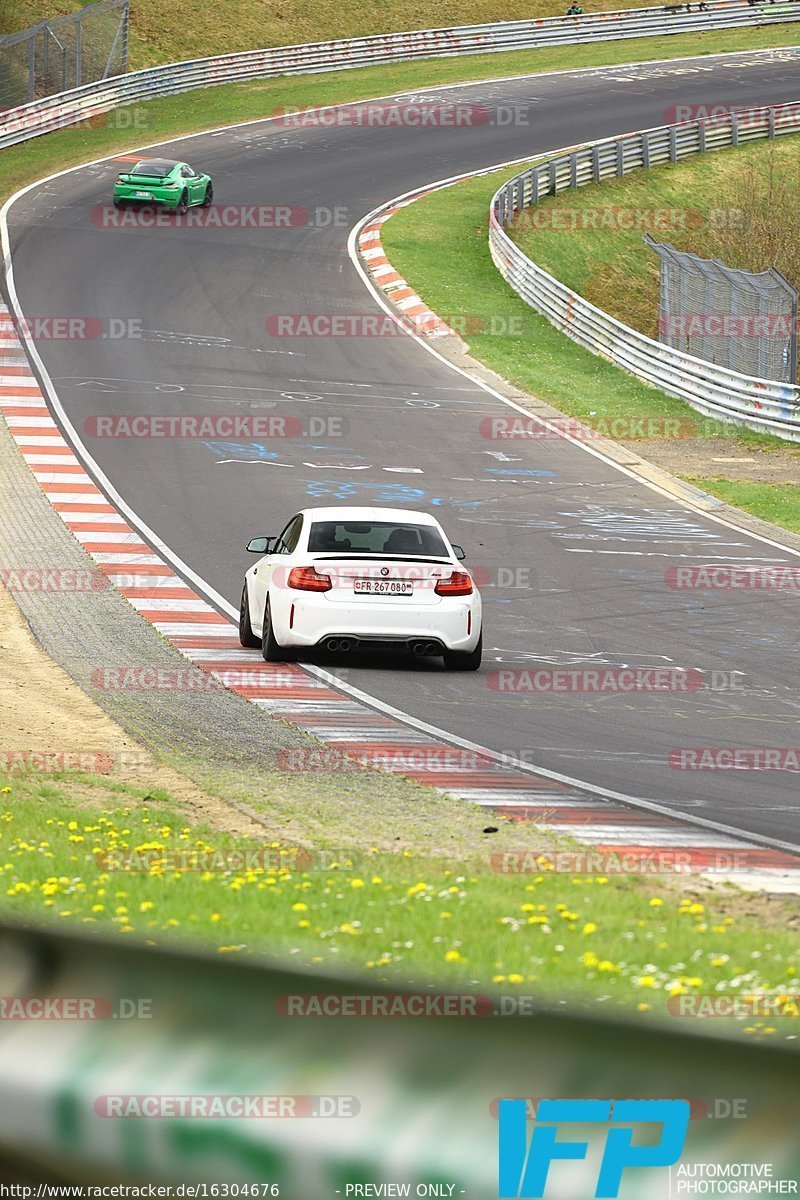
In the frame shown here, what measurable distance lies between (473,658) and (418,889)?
805cm

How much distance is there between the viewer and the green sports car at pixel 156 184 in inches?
1831

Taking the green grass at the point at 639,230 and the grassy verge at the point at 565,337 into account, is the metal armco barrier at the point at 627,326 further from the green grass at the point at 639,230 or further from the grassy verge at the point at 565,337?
the green grass at the point at 639,230

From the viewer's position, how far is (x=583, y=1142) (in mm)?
3293

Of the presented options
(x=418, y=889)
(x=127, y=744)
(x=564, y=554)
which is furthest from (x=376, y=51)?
(x=418, y=889)

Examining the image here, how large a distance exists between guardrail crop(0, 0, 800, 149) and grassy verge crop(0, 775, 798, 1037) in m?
50.0

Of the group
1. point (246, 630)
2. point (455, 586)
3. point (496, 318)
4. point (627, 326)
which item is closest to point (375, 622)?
point (455, 586)

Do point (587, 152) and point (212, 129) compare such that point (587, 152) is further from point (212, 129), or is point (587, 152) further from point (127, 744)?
point (127, 744)

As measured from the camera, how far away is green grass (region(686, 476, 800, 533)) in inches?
1004

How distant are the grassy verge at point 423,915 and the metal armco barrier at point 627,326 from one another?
935 inches

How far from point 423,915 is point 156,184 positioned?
41.8 meters

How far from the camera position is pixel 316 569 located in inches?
618

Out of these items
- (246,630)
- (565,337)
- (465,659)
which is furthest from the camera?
(565,337)

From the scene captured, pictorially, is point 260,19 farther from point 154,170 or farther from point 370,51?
point 154,170

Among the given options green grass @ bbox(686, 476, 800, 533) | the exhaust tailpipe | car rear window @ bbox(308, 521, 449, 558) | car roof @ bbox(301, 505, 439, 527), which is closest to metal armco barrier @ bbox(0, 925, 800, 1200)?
the exhaust tailpipe
